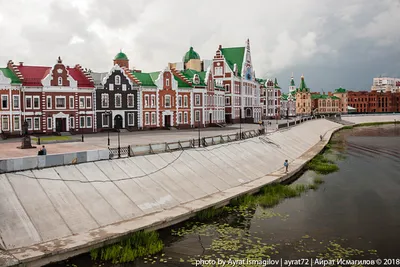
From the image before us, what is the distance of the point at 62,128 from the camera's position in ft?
176

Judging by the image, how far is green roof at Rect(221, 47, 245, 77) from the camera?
90.3 meters

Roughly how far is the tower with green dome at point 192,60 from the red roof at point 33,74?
3834cm

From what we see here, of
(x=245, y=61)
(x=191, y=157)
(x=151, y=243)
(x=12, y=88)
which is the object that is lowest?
(x=151, y=243)

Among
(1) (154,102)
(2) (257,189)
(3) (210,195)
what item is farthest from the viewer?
(1) (154,102)

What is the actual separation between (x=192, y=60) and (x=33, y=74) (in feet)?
135

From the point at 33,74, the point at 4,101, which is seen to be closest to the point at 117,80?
the point at 33,74

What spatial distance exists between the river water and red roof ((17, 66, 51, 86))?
1441 inches

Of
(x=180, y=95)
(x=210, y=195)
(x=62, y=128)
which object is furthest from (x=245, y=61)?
(x=210, y=195)

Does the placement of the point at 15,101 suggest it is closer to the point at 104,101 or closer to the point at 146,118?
the point at 104,101

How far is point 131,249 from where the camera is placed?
17.5m

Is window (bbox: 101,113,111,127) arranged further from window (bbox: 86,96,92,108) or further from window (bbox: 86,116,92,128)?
window (bbox: 86,96,92,108)

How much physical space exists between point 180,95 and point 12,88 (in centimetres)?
2732

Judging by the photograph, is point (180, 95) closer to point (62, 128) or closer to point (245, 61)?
point (62, 128)

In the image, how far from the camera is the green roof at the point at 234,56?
296 feet
